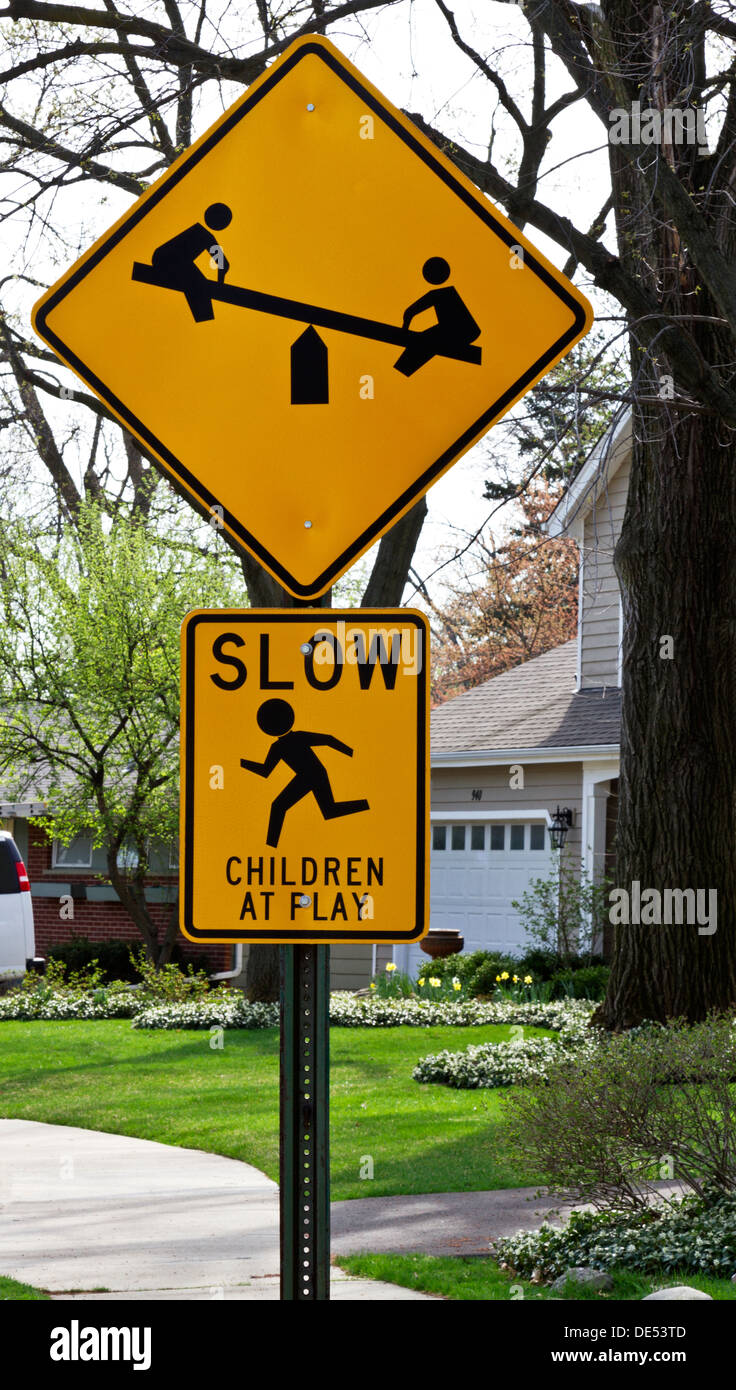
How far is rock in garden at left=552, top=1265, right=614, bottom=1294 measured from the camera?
5352 mm

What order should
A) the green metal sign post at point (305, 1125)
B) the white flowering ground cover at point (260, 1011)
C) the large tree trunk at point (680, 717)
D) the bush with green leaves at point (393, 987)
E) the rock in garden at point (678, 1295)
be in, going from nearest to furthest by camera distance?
the green metal sign post at point (305, 1125), the rock in garden at point (678, 1295), the large tree trunk at point (680, 717), the white flowering ground cover at point (260, 1011), the bush with green leaves at point (393, 987)

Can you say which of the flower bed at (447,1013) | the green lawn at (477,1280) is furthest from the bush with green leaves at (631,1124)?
the flower bed at (447,1013)

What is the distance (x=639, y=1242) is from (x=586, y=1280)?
616 millimetres

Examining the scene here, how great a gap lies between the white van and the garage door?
5931mm

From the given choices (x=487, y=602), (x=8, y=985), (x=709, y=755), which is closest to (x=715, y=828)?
(x=709, y=755)

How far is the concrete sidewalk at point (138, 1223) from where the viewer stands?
18.0 ft

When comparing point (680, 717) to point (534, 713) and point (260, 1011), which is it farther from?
point (534, 713)

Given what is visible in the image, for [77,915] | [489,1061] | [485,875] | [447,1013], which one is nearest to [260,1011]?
[447,1013]

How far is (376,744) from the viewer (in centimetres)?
253

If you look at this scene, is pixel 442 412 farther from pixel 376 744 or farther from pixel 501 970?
pixel 501 970

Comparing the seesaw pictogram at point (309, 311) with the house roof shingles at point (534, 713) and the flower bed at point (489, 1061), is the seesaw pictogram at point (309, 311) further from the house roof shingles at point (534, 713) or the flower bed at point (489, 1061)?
the house roof shingles at point (534, 713)

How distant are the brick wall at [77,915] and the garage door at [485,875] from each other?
464cm

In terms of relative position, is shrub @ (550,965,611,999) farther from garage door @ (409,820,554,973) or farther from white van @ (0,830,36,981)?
white van @ (0,830,36,981)

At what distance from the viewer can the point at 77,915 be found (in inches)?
1041
